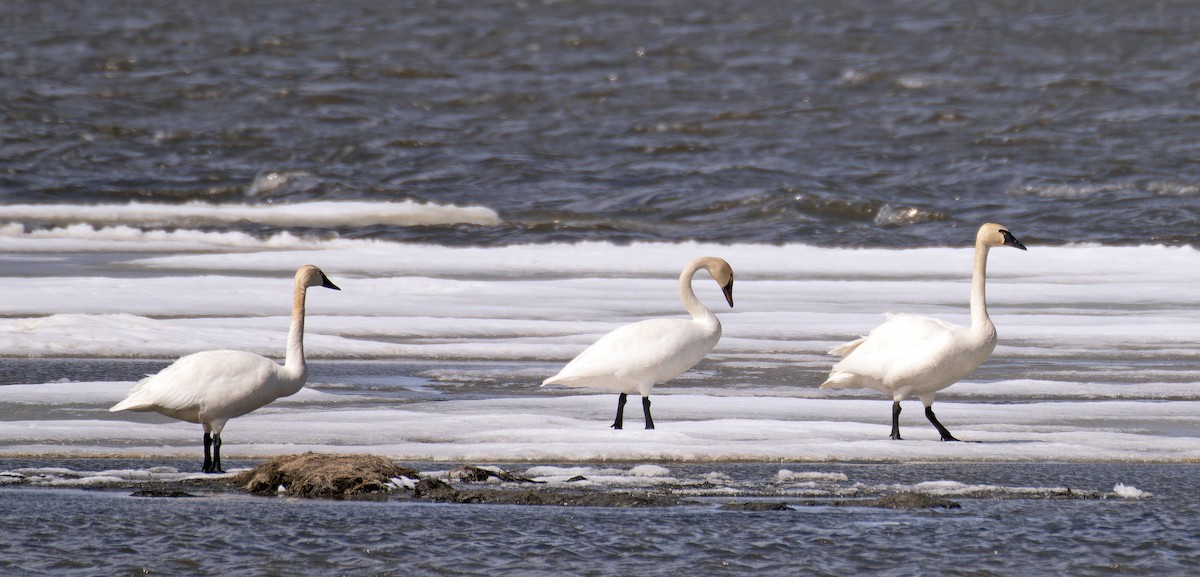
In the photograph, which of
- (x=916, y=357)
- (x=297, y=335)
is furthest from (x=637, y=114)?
(x=297, y=335)

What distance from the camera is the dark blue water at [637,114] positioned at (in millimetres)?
29797

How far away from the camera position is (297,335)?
8.73 m

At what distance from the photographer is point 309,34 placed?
5356 centimetres

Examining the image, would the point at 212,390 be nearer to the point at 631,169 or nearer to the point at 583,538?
the point at 583,538

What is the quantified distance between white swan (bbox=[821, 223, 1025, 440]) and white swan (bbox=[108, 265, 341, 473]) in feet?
9.77

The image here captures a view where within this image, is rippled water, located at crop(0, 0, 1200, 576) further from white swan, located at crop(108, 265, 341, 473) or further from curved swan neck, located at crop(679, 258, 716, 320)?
curved swan neck, located at crop(679, 258, 716, 320)

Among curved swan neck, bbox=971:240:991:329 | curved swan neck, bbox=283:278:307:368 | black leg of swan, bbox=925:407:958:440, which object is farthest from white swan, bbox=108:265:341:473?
curved swan neck, bbox=971:240:991:329

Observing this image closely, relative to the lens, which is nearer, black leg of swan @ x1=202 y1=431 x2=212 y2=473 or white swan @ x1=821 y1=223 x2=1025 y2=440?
black leg of swan @ x1=202 y1=431 x2=212 y2=473

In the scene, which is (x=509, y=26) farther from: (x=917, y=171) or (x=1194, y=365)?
(x=1194, y=365)

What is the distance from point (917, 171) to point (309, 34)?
988 inches

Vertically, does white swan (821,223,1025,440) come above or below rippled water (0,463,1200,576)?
above

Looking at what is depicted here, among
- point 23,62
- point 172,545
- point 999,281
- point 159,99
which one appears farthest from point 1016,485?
point 23,62

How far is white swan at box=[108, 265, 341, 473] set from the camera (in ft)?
26.1

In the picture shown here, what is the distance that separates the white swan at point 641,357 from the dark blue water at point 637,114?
1670 cm
